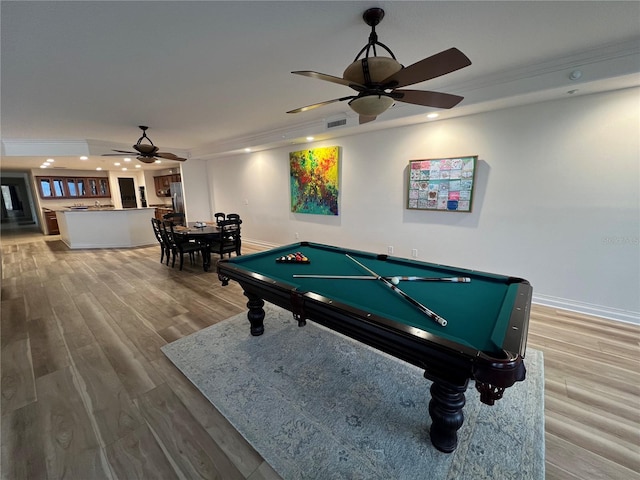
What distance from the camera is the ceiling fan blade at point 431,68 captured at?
4.51 feet

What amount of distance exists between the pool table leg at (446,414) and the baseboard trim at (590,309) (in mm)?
2706

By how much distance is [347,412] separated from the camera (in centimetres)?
172

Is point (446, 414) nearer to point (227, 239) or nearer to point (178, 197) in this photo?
point (227, 239)

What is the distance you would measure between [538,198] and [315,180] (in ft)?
11.5

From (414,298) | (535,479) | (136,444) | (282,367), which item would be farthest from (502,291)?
(136,444)

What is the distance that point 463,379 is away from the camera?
120cm

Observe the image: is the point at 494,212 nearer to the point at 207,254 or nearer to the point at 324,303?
the point at 324,303

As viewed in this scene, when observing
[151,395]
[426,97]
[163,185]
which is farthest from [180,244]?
[163,185]

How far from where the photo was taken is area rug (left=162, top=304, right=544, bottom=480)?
4.55 feet

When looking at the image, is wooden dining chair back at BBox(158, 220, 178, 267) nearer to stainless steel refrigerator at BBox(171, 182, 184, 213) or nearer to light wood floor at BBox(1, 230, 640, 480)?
light wood floor at BBox(1, 230, 640, 480)

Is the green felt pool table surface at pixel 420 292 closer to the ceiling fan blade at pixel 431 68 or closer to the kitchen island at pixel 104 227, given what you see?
the ceiling fan blade at pixel 431 68

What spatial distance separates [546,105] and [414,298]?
3.02 m

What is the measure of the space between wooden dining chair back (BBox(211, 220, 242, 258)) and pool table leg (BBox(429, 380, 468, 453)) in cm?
410

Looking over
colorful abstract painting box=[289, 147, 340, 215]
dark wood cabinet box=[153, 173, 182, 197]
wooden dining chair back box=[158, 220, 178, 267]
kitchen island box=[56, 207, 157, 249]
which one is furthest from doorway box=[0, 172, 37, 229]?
colorful abstract painting box=[289, 147, 340, 215]
